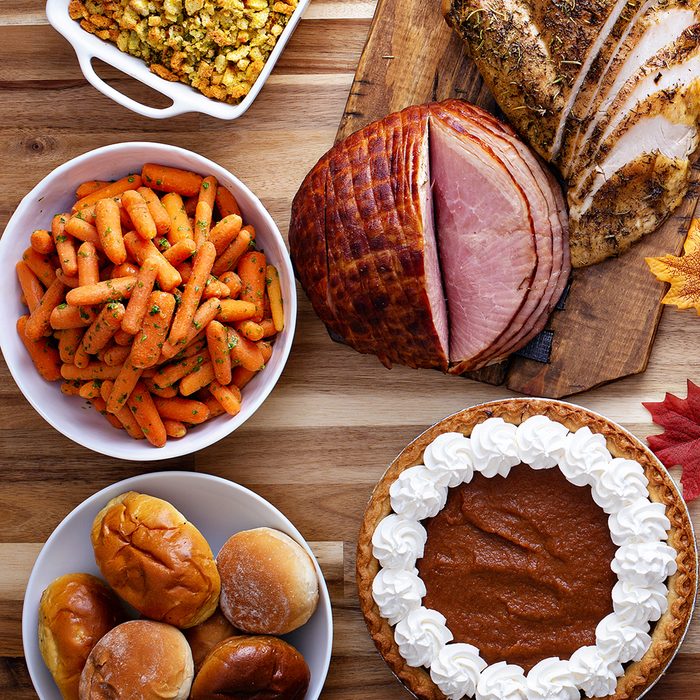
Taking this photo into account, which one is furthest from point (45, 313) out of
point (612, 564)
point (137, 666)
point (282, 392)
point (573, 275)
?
point (612, 564)

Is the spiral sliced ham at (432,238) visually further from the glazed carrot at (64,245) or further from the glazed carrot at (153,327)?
the glazed carrot at (64,245)

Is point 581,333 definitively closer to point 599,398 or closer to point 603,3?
point 599,398

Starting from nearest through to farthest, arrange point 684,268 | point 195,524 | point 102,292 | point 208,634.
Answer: point 102,292 < point 684,268 < point 208,634 < point 195,524

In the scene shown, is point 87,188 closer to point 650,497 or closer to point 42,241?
point 42,241

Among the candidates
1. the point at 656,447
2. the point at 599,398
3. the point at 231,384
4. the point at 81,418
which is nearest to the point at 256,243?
the point at 231,384

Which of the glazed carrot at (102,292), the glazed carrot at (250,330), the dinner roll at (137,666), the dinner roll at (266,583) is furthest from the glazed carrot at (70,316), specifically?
the dinner roll at (137,666)
